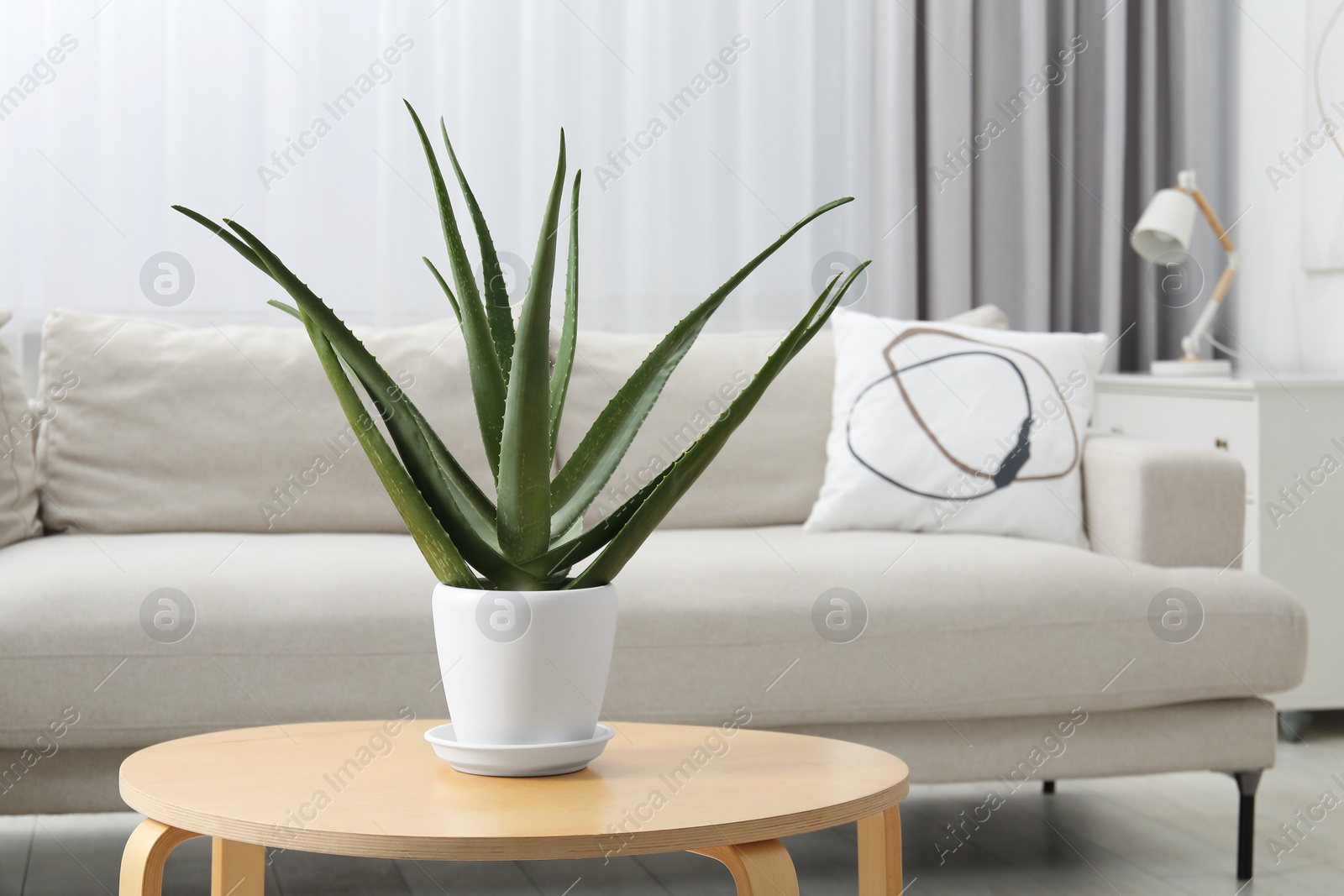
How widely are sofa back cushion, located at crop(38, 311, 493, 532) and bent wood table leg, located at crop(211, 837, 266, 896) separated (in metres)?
1.01

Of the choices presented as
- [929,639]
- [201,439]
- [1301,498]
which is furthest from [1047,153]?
[201,439]

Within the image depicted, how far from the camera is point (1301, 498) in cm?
259

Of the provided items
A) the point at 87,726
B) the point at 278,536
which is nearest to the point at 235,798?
the point at 87,726

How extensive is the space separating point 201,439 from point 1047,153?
220 centimetres

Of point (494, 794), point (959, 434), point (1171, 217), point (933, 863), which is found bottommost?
point (933, 863)

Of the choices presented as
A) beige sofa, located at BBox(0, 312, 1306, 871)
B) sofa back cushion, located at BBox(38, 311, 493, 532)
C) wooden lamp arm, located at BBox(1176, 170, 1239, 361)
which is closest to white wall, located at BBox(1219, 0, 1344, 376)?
wooden lamp arm, located at BBox(1176, 170, 1239, 361)

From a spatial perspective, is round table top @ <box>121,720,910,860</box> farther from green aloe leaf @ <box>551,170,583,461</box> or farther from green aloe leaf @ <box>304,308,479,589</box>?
green aloe leaf @ <box>551,170,583,461</box>

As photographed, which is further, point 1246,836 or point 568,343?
point 1246,836

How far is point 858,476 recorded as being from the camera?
212 centimetres

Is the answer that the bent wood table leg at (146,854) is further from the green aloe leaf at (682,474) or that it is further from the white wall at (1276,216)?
the white wall at (1276,216)

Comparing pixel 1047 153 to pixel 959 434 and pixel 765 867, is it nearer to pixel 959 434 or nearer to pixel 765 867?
pixel 959 434

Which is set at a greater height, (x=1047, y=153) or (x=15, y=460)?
(x=1047, y=153)

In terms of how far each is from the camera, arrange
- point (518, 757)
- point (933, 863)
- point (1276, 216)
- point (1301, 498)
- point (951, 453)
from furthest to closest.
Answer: point (1276, 216) → point (1301, 498) → point (951, 453) → point (933, 863) → point (518, 757)

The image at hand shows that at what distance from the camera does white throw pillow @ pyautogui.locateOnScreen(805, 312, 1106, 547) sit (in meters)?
2.07
